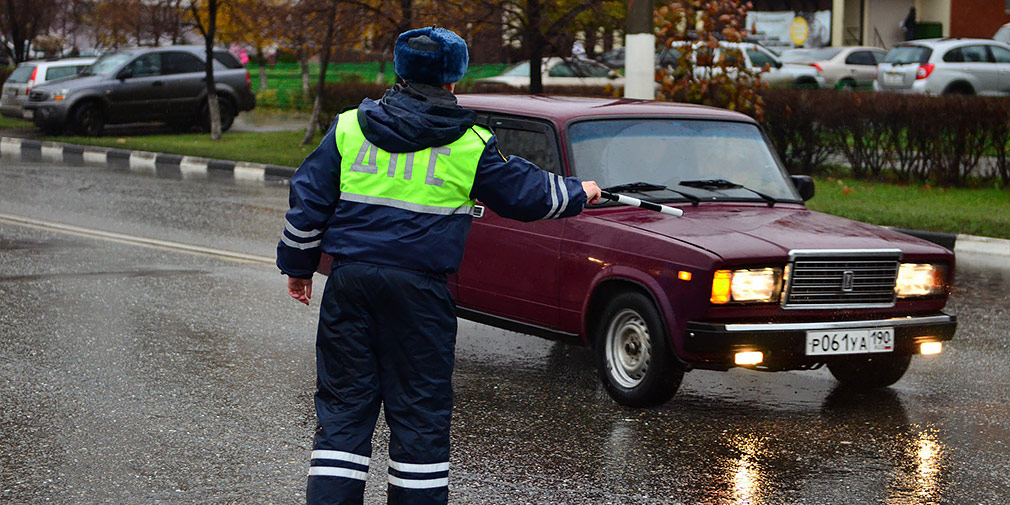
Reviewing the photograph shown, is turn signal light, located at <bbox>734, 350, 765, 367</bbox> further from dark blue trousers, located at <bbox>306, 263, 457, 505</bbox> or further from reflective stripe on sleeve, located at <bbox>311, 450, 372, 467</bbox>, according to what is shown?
reflective stripe on sleeve, located at <bbox>311, 450, 372, 467</bbox>

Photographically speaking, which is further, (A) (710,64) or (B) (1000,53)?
(B) (1000,53)

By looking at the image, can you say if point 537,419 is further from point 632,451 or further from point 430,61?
point 430,61

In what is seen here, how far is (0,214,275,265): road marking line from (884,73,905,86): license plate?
20.8m

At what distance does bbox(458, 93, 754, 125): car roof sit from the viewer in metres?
7.36

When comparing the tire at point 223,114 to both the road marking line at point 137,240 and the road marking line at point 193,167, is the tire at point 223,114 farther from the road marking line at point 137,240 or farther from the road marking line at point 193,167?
the road marking line at point 137,240

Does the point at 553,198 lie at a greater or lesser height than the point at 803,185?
greater

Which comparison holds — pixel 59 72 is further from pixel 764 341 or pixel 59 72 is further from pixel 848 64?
pixel 764 341

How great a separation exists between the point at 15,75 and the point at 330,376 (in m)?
27.7

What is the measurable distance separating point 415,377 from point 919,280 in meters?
3.45

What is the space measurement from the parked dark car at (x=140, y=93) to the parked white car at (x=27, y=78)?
6.59 feet

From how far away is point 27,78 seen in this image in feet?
95.4

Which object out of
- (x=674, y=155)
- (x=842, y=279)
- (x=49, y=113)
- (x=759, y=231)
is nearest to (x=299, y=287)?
(x=759, y=231)

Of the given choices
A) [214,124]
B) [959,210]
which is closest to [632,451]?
[959,210]

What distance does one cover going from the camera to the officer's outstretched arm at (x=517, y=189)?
13.7 ft
